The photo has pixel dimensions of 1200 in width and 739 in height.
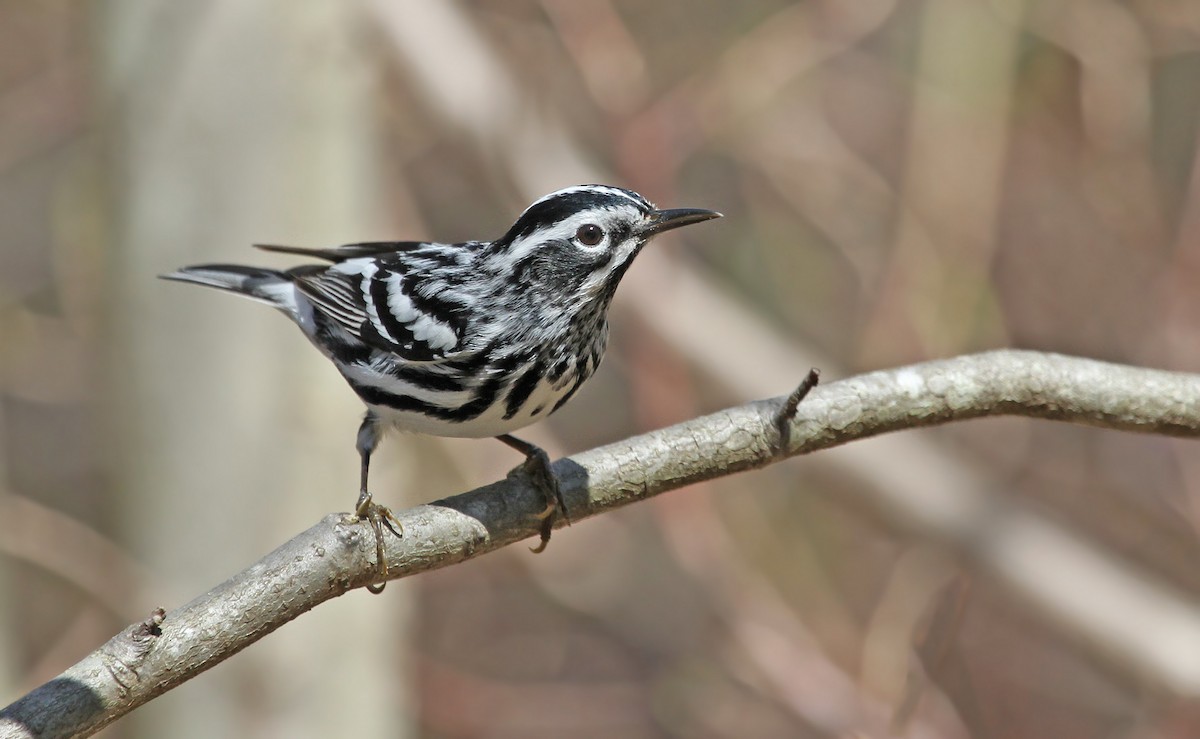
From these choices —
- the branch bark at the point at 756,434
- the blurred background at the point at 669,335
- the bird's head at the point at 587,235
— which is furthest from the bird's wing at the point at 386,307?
the blurred background at the point at 669,335

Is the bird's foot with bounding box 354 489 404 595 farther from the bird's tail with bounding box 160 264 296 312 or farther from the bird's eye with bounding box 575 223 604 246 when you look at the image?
the bird's tail with bounding box 160 264 296 312

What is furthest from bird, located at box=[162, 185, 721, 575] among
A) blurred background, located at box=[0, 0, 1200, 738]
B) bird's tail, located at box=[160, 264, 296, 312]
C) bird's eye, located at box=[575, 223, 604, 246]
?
blurred background, located at box=[0, 0, 1200, 738]

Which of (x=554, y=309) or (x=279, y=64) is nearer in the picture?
(x=554, y=309)

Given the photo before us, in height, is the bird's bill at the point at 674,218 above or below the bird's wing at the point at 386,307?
above

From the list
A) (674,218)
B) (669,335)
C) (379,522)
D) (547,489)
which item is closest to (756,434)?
(547,489)

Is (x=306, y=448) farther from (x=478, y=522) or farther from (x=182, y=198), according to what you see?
(x=478, y=522)

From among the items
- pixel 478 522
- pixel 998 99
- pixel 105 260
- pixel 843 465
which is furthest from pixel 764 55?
pixel 478 522

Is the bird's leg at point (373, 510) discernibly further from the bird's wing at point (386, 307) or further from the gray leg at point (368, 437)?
the bird's wing at point (386, 307)
